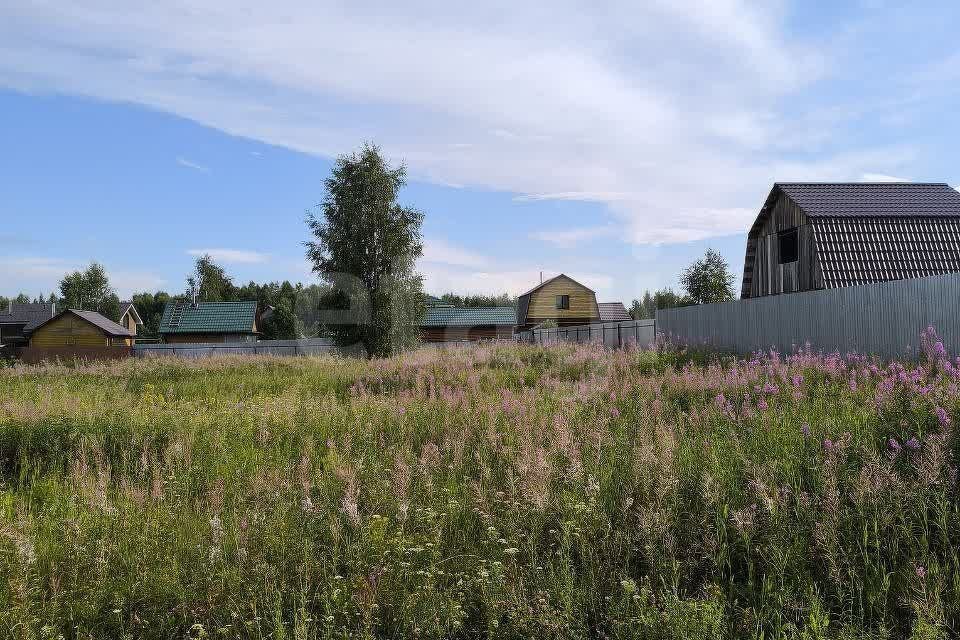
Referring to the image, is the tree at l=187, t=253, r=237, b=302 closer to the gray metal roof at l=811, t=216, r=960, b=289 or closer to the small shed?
the small shed

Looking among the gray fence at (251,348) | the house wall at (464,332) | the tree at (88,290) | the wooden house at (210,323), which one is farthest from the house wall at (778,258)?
the tree at (88,290)

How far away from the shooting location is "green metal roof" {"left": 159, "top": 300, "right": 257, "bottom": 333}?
158 feet

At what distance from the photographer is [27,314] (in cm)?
5956

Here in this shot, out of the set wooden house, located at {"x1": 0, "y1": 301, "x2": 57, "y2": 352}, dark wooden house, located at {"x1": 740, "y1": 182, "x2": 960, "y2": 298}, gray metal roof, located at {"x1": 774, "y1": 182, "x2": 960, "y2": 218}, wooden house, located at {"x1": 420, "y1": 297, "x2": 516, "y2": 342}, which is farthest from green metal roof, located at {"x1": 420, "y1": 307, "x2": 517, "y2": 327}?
wooden house, located at {"x1": 0, "y1": 301, "x2": 57, "y2": 352}

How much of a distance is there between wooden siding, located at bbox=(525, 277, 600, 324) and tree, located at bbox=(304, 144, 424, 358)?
24.0 m

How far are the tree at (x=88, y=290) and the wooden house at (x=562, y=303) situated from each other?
52731mm

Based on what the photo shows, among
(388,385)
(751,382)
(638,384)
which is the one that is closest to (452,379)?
(388,385)

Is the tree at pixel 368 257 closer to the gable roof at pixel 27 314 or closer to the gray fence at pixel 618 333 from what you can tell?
the gray fence at pixel 618 333

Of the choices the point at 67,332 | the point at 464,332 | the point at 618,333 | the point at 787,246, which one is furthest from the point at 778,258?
the point at 67,332

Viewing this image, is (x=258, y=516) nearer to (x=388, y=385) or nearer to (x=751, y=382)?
(x=751, y=382)

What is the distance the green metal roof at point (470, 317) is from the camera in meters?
50.0

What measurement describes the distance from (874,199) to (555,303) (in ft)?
107

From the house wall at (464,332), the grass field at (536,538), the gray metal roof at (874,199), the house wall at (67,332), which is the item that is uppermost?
the gray metal roof at (874,199)

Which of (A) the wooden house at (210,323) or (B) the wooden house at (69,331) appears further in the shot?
(A) the wooden house at (210,323)
